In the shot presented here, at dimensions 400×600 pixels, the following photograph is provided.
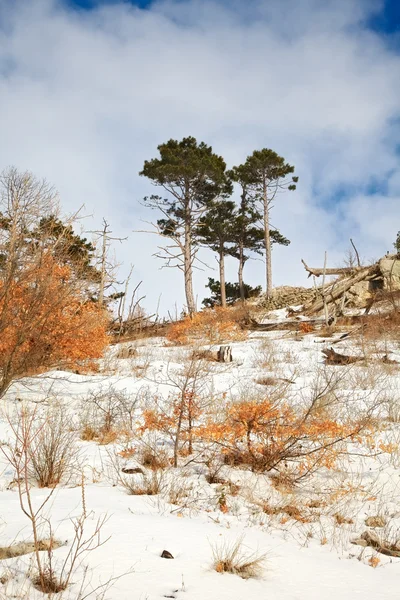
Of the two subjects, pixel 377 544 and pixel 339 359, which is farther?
pixel 339 359

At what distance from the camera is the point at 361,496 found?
4.19 meters

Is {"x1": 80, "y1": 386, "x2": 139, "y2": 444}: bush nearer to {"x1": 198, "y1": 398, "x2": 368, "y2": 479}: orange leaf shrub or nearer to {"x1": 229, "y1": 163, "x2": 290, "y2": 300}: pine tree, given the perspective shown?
{"x1": 198, "y1": 398, "x2": 368, "y2": 479}: orange leaf shrub

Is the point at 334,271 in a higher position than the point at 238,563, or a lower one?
higher

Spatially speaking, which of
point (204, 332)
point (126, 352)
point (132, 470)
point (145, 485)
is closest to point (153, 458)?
point (132, 470)

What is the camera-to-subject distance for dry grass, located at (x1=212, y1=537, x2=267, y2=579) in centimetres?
260

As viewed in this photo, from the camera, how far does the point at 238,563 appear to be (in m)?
2.65

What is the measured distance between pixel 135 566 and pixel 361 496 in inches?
104

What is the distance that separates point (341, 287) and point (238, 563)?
17.2 metres

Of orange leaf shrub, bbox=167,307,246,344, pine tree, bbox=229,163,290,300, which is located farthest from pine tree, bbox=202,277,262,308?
orange leaf shrub, bbox=167,307,246,344

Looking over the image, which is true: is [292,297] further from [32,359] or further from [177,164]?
[32,359]

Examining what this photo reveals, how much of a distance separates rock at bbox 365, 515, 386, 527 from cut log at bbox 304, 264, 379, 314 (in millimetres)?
13426

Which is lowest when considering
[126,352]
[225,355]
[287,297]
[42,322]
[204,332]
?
[225,355]

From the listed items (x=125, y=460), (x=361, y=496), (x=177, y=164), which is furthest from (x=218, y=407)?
(x=177, y=164)

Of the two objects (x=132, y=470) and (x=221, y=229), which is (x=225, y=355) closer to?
(x=132, y=470)
